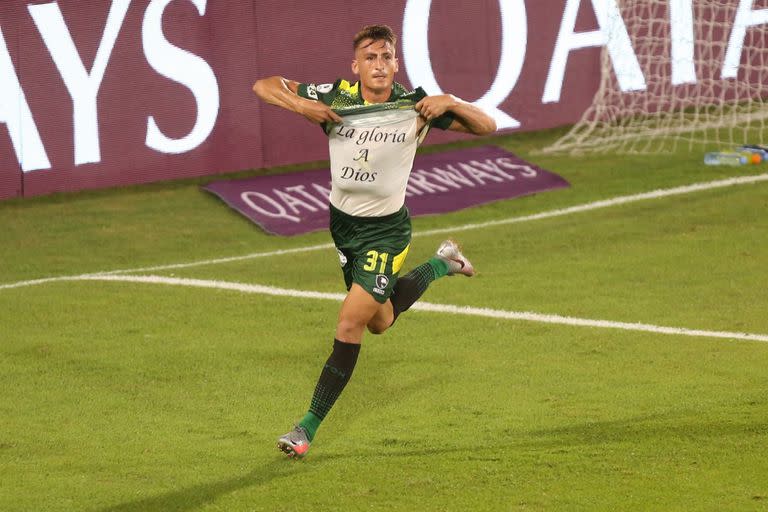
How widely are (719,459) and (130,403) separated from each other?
360cm

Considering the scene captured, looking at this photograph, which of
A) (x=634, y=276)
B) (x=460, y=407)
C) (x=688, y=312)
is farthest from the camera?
(x=634, y=276)

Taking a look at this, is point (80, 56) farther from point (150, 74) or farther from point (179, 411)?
point (179, 411)

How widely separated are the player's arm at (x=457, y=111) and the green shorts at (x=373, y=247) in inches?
27.4

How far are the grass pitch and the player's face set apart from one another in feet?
6.40

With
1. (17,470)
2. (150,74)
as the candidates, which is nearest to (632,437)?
(17,470)

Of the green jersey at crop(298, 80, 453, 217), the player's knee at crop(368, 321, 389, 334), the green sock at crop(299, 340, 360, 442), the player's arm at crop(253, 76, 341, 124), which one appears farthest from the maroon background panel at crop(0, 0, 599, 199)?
the green sock at crop(299, 340, 360, 442)

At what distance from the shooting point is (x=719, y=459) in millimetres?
7980

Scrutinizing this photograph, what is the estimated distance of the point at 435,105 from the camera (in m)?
8.35

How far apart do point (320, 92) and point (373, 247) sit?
0.94 metres

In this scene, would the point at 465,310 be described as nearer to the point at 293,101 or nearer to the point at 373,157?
the point at 373,157

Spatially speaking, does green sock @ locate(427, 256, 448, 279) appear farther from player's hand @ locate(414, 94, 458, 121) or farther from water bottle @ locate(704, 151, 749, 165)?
water bottle @ locate(704, 151, 749, 165)

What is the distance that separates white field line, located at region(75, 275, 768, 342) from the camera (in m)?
10.9

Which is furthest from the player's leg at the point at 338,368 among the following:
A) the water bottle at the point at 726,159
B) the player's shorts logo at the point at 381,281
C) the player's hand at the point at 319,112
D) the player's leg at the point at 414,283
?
the water bottle at the point at 726,159

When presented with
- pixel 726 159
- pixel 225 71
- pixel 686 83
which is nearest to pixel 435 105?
pixel 225 71
